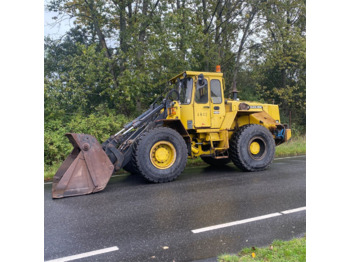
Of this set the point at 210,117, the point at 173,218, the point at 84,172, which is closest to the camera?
the point at 173,218

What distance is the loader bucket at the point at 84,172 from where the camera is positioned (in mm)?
5957

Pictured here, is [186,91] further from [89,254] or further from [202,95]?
[89,254]

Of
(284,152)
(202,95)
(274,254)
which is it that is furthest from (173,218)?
(284,152)

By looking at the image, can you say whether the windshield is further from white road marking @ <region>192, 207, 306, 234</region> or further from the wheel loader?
white road marking @ <region>192, 207, 306, 234</region>

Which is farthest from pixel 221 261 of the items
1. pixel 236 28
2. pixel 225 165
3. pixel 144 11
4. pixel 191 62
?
pixel 236 28

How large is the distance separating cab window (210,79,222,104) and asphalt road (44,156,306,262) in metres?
2.25

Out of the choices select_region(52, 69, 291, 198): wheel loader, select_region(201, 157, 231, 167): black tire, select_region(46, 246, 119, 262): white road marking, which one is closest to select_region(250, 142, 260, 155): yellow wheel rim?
select_region(52, 69, 291, 198): wheel loader

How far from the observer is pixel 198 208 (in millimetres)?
5086

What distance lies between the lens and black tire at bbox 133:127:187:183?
687cm

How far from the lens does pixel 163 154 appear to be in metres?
7.24

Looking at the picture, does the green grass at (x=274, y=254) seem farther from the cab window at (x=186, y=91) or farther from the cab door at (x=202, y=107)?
the cab window at (x=186, y=91)

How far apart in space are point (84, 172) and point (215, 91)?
4103 millimetres

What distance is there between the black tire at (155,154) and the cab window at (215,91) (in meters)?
1.60

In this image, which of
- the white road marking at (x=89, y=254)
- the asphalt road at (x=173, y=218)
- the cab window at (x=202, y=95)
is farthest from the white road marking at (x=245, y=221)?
the cab window at (x=202, y=95)
